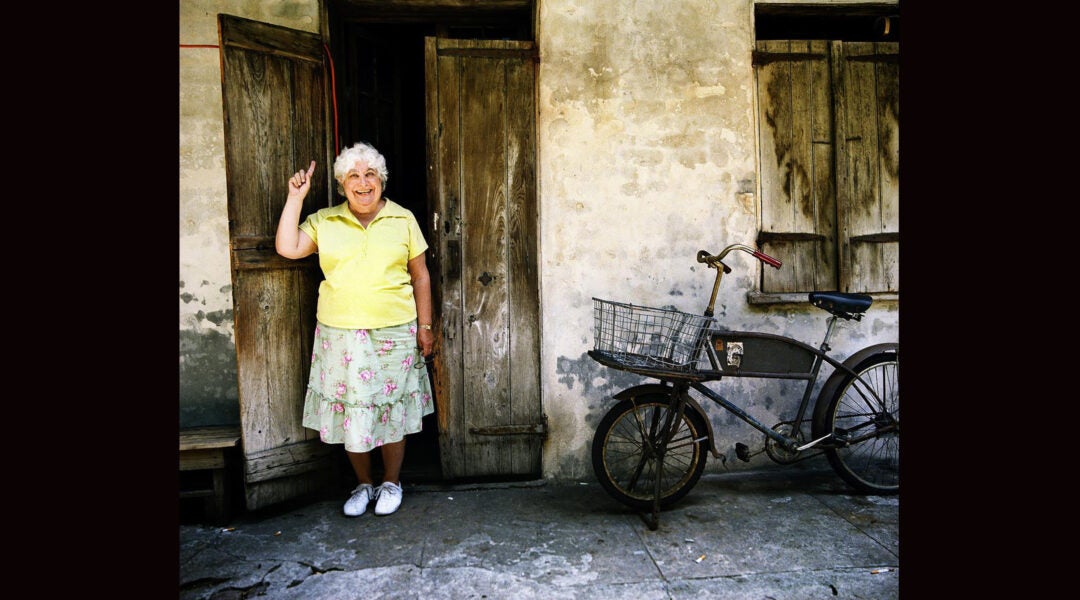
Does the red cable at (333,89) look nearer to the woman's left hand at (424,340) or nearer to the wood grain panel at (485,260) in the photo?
the wood grain panel at (485,260)

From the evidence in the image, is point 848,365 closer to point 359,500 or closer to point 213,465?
point 359,500

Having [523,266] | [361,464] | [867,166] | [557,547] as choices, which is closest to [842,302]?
[867,166]

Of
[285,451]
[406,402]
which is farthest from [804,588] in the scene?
[285,451]

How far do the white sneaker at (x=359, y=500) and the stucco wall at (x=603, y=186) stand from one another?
97cm

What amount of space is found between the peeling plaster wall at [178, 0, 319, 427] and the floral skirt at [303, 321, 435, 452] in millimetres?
843

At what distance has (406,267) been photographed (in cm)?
372

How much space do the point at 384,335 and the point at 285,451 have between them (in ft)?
2.99

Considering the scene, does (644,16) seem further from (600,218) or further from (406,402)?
(406,402)

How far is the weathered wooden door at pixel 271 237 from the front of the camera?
11.8ft

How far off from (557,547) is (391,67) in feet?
12.1

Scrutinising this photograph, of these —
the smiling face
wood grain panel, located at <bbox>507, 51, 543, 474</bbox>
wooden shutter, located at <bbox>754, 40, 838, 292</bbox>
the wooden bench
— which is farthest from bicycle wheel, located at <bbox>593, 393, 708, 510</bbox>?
the wooden bench

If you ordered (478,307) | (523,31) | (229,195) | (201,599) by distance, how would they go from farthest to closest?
(523,31)
(478,307)
(229,195)
(201,599)

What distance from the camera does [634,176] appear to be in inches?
161

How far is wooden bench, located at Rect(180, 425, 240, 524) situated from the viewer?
140 inches
